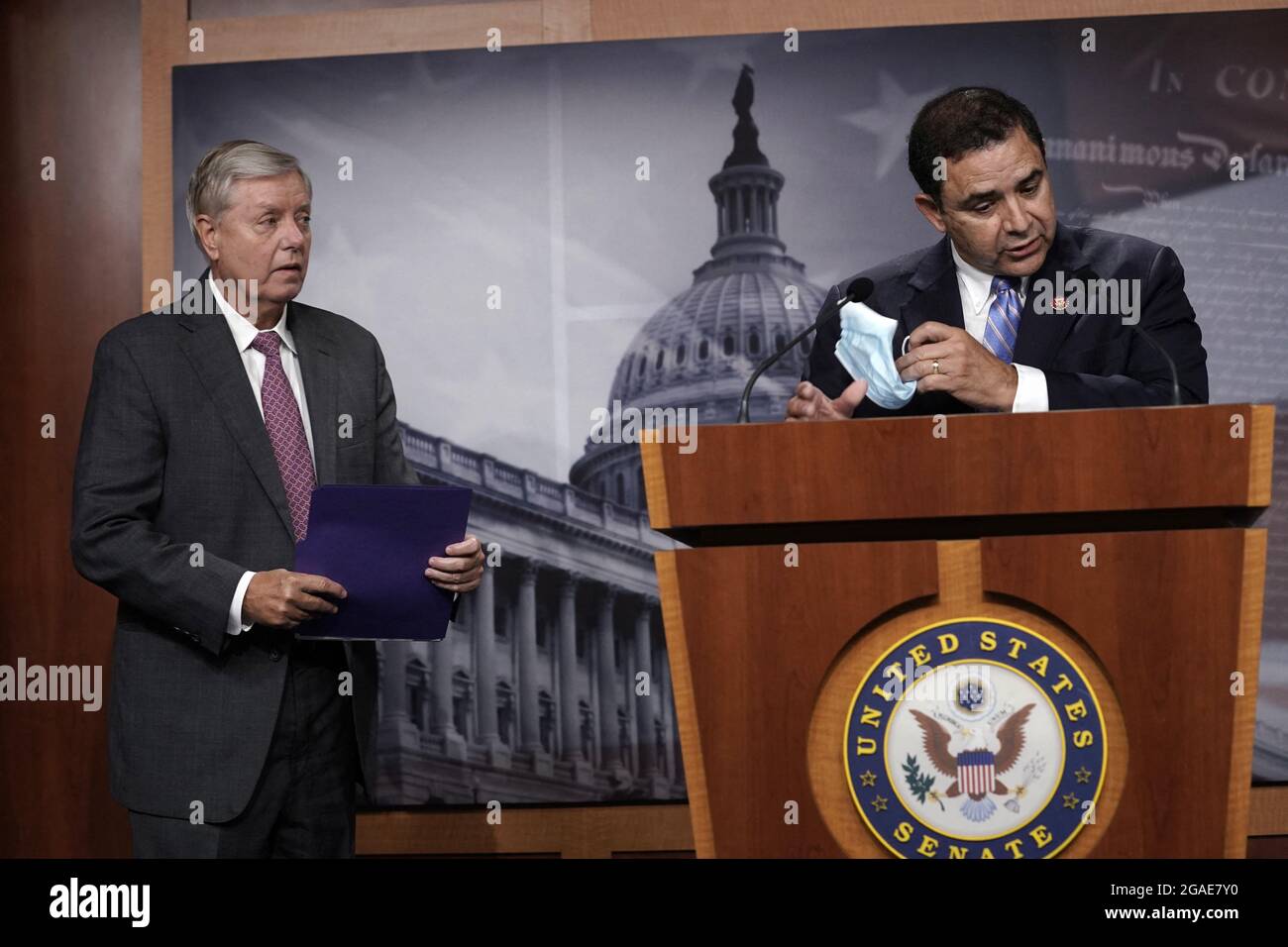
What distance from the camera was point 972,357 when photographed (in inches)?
72.2

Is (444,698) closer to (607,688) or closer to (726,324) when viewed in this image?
(607,688)

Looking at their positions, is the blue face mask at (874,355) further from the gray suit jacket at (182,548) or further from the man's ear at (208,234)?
the man's ear at (208,234)

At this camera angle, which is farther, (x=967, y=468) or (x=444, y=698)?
(x=444, y=698)

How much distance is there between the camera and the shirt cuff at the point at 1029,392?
6.16 ft

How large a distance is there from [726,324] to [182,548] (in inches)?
68.2

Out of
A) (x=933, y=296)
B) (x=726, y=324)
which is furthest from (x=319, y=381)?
(x=726, y=324)

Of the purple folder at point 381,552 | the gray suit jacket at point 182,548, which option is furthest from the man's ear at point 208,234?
the purple folder at point 381,552

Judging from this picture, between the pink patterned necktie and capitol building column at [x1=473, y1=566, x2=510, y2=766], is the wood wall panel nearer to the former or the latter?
capitol building column at [x1=473, y1=566, x2=510, y2=766]

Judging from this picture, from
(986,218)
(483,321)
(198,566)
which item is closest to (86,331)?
(483,321)

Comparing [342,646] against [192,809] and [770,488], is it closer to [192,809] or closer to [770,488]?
[192,809]

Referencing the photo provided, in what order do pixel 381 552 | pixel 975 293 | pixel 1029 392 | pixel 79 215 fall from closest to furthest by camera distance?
pixel 1029 392
pixel 381 552
pixel 975 293
pixel 79 215

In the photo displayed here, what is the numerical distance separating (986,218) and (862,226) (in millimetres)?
1004

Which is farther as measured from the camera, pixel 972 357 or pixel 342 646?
pixel 342 646

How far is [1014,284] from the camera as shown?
2.39 meters
